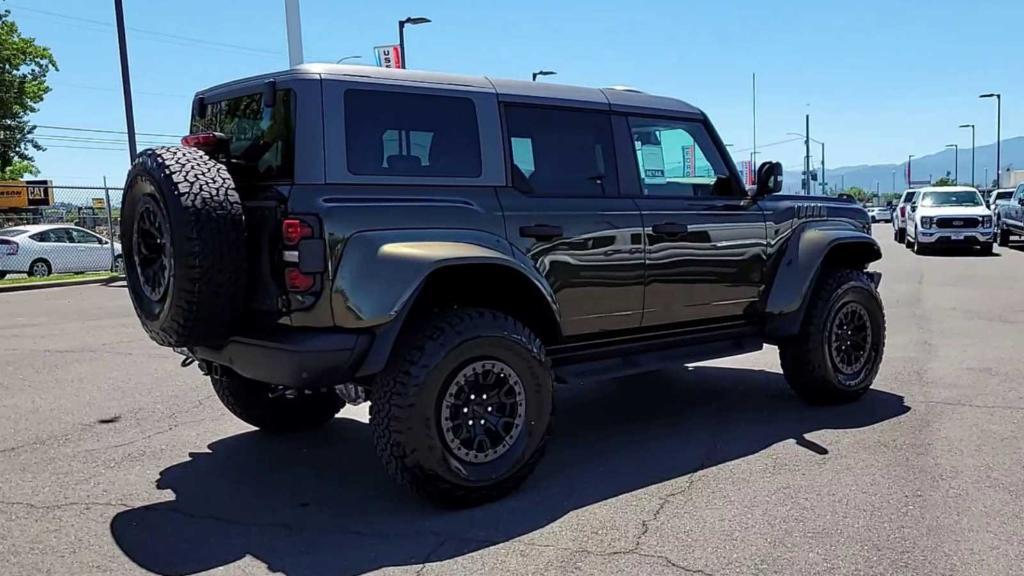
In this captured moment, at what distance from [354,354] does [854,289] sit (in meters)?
3.90

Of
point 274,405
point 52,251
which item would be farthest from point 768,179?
point 52,251

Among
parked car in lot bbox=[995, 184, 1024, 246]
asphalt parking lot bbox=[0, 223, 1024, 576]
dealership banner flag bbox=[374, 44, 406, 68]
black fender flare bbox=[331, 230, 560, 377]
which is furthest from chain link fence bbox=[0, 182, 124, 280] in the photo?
parked car in lot bbox=[995, 184, 1024, 246]

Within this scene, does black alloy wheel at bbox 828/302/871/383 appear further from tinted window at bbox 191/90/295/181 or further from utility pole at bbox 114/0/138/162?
utility pole at bbox 114/0/138/162

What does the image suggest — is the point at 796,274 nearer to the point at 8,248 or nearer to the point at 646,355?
the point at 646,355

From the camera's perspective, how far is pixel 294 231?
3.73 meters

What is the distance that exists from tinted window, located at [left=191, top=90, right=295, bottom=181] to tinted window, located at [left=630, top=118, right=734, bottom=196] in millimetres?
2193

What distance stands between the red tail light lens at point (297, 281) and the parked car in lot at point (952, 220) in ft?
68.7

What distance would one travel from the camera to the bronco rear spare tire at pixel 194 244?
3717mm

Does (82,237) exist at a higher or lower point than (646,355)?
higher

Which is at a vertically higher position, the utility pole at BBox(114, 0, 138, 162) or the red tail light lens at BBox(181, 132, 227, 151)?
the utility pole at BBox(114, 0, 138, 162)

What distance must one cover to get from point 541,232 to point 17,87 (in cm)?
3419

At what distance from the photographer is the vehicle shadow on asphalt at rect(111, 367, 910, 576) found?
371 cm

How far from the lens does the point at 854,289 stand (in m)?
6.06

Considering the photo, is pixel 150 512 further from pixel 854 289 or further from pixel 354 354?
pixel 854 289
